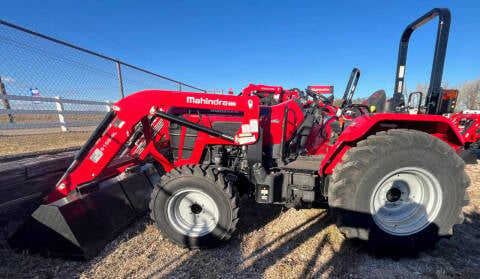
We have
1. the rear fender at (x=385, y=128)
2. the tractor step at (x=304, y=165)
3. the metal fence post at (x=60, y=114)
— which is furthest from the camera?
the metal fence post at (x=60, y=114)

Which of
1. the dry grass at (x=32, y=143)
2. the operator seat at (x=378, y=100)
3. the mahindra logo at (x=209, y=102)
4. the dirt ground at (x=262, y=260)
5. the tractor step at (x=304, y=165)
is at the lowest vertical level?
the dirt ground at (x=262, y=260)

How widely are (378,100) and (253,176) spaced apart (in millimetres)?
1922

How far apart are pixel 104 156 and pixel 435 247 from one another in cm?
335

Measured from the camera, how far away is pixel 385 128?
85.0 inches

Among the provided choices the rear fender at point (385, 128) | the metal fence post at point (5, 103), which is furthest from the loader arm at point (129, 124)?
the metal fence post at point (5, 103)

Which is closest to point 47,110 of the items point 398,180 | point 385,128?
point 385,128

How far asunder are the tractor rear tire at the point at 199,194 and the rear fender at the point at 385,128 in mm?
1007

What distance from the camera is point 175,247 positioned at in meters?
2.17

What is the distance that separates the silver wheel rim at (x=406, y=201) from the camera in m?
1.95

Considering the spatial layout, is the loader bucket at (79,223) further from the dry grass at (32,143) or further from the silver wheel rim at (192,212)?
the dry grass at (32,143)

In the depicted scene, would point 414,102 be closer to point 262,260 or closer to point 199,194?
point 262,260

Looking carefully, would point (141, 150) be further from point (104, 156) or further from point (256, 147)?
point (256, 147)

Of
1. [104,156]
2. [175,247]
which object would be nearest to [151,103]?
[104,156]

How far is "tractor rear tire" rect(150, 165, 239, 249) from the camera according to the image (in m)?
2.08
